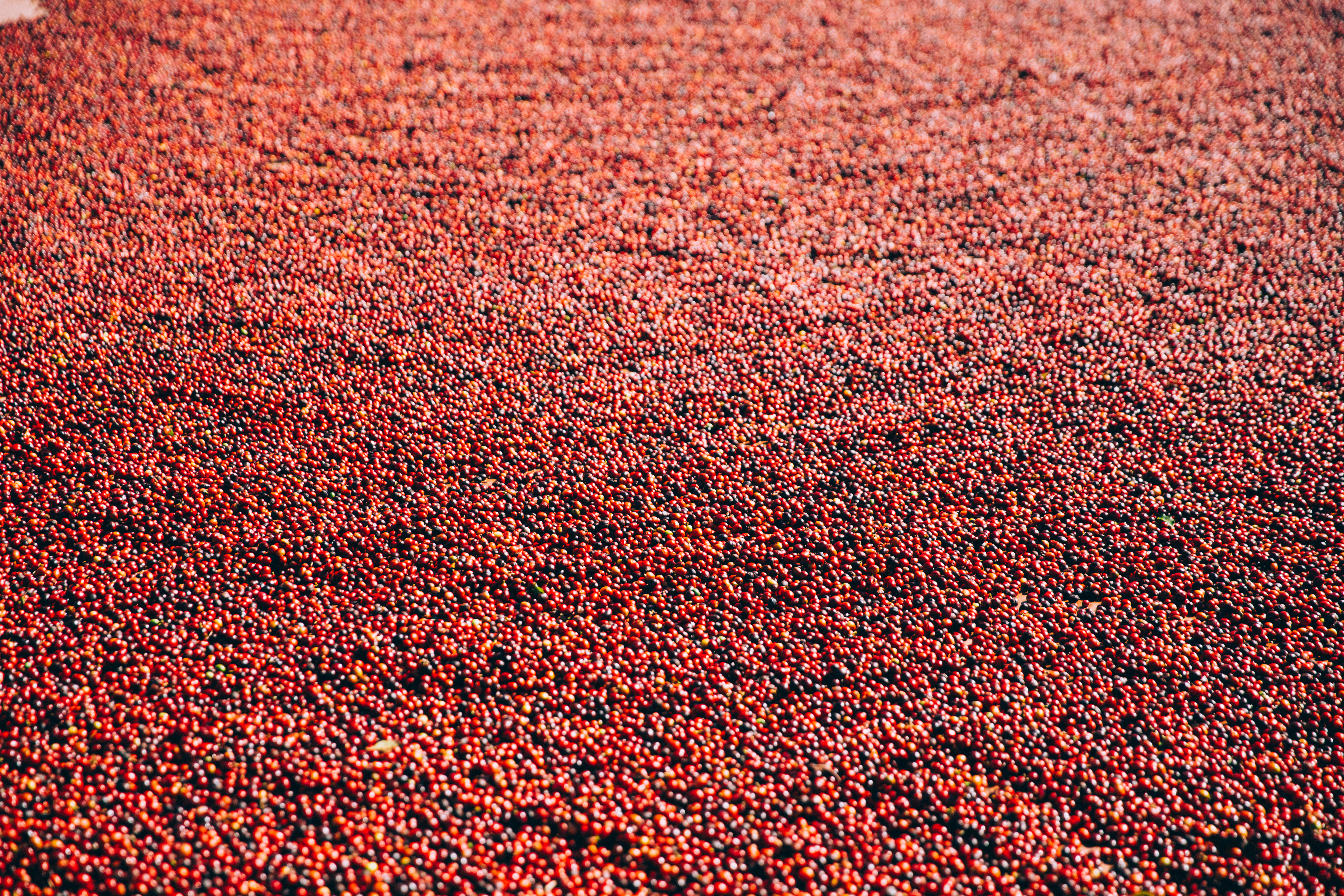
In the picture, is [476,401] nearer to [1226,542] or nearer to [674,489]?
[674,489]

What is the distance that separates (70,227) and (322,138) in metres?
0.65

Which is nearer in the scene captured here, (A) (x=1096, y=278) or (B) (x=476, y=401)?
(B) (x=476, y=401)

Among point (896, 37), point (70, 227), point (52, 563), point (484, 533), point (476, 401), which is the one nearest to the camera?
point (52, 563)

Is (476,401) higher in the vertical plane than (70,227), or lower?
lower

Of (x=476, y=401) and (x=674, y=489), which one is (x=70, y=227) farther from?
(x=674, y=489)

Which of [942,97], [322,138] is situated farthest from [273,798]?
[942,97]

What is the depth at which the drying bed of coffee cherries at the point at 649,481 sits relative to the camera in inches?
45.7

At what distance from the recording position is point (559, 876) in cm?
110

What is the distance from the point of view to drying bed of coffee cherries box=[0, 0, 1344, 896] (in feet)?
3.81

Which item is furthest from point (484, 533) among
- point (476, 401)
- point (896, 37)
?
point (896, 37)

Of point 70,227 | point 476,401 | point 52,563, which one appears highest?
point 70,227

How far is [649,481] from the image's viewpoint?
157cm

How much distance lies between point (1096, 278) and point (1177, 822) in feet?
4.29

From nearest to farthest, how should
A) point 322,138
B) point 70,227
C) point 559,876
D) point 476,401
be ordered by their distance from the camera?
point 559,876 < point 476,401 < point 70,227 < point 322,138
